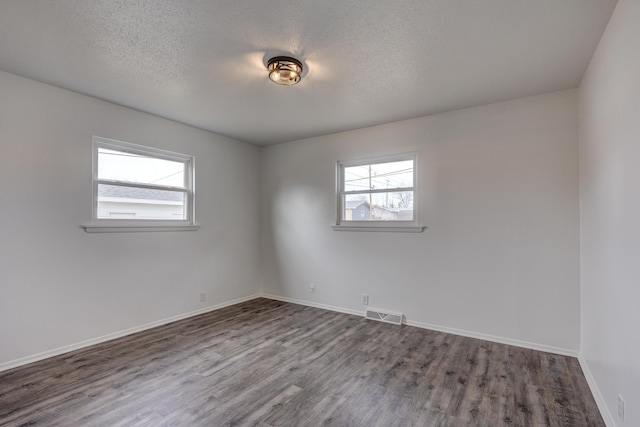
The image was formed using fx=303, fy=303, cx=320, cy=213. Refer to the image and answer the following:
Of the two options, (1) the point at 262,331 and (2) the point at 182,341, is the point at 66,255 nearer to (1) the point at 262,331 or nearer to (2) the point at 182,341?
(2) the point at 182,341

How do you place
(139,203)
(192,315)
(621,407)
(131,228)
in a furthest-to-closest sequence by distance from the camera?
(192,315) < (139,203) < (131,228) < (621,407)

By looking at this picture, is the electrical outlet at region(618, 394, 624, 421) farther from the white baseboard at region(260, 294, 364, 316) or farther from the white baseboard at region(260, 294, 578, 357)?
the white baseboard at region(260, 294, 364, 316)

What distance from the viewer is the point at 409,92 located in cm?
303

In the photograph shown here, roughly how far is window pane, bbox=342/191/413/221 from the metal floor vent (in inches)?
48.1

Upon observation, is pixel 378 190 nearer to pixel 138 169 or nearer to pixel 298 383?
pixel 298 383

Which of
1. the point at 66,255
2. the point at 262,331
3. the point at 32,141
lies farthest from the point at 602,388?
the point at 32,141

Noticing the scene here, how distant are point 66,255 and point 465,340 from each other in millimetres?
4193

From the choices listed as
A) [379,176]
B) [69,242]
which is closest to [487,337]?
[379,176]

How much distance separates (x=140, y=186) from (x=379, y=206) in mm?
3031

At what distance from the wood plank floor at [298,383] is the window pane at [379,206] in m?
1.46

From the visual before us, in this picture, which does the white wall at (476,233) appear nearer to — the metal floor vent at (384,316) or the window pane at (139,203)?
the metal floor vent at (384,316)

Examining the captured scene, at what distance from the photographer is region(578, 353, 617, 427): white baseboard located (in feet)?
6.30

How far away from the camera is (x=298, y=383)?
2.44m

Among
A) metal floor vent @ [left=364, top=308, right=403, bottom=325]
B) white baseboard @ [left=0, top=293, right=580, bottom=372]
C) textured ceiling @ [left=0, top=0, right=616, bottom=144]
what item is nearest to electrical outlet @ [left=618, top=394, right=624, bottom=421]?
white baseboard @ [left=0, top=293, right=580, bottom=372]
